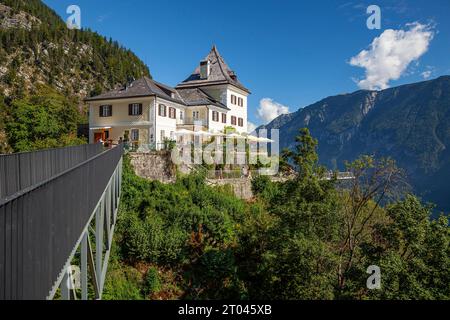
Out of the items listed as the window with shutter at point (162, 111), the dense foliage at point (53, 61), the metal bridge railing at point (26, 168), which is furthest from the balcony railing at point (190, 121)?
the dense foliage at point (53, 61)

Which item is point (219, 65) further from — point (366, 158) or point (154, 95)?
point (366, 158)

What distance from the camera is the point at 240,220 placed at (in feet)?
86.3

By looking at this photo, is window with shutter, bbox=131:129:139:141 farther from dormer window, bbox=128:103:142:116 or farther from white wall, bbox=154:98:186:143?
white wall, bbox=154:98:186:143

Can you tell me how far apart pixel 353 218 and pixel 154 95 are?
21.6m

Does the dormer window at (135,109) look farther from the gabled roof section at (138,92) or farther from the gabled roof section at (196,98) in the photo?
the gabled roof section at (196,98)

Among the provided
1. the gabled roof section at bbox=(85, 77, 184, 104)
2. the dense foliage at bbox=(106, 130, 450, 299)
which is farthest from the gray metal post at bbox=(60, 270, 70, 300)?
the gabled roof section at bbox=(85, 77, 184, 104)

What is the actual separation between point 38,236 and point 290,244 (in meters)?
15.7

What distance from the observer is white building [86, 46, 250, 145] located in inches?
1362

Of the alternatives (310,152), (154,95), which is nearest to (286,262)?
(310,152)

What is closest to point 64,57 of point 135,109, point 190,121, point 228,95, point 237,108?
point 237,108

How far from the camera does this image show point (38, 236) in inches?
132

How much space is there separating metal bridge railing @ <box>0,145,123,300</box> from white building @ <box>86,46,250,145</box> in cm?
2725

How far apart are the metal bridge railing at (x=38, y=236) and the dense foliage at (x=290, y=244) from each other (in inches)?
547

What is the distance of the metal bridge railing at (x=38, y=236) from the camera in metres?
2.70
